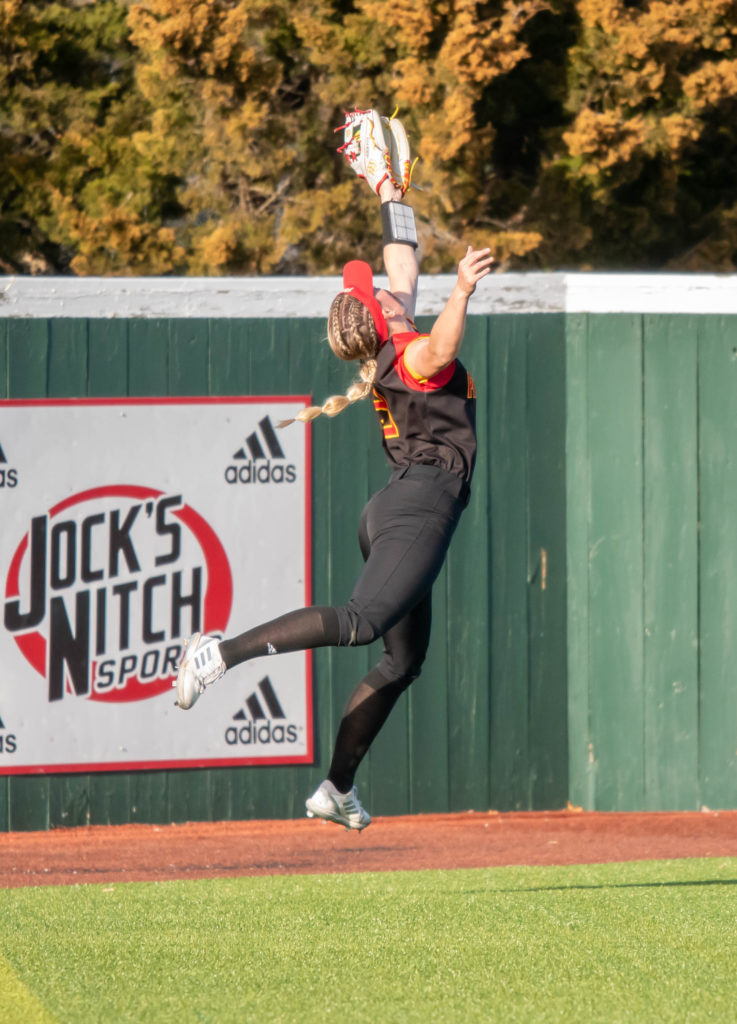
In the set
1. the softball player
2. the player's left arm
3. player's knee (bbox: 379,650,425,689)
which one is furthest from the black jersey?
player's knee (bbox: 379,650,425,689)

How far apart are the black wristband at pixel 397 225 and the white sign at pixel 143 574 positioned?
2819 mm

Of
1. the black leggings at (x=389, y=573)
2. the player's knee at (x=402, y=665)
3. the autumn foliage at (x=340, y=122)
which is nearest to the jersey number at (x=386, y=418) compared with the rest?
the black leggings at (x=389, y=573)

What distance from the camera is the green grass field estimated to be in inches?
163

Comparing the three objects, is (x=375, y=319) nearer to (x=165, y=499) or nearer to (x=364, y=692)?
(x=364, y=692)

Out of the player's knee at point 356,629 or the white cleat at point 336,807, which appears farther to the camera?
the white cleat at point 336,807

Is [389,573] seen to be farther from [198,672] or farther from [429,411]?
[198,672]

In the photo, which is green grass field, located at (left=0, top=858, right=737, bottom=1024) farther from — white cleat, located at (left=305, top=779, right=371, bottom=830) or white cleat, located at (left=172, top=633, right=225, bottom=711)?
white cleat, located at (left=172, top=633, right=225, bottom=711)

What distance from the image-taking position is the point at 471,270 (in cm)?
474

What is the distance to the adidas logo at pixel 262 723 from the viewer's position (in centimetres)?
834

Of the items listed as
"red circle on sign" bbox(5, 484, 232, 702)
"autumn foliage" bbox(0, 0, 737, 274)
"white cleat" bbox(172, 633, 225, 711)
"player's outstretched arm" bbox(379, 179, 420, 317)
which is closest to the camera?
"white cleat" bbox(172, 633, 225, 711)

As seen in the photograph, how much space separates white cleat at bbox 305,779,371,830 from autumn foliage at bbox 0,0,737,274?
9814 millimetres

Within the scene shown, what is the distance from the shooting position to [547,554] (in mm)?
8578

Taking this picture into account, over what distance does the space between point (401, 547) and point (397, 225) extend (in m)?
1.36

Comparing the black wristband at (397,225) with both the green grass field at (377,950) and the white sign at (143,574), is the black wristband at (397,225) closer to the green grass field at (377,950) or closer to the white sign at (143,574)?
the green grass field at (377,950)
